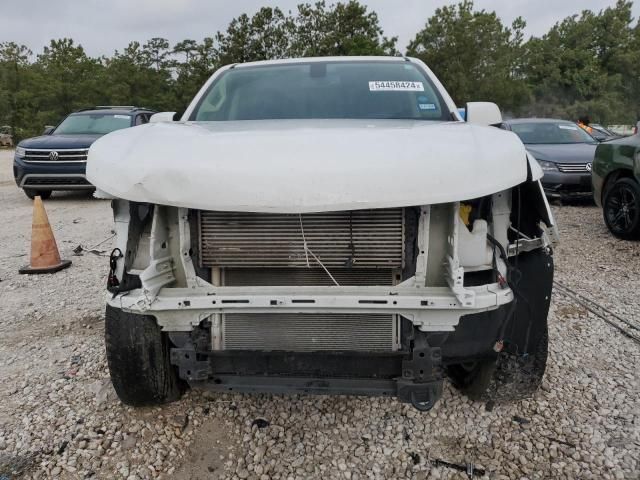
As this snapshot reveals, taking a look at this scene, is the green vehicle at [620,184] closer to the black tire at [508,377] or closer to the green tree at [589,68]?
the black tire at [508,377]

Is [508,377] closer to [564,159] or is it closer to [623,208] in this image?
[623,208]

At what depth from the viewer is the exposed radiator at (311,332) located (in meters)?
2.08

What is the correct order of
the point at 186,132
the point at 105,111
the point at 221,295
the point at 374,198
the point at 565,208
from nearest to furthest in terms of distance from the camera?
the point at 374,198, the point at 221,295, the point at 186,132, the point at 565,208, the point at 105,111

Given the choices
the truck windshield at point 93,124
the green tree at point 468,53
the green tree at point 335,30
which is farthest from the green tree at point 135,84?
the truck windshield at point 93,124

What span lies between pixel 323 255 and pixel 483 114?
1674 millimetres

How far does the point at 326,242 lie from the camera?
2.07 m

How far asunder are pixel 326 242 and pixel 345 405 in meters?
1.15

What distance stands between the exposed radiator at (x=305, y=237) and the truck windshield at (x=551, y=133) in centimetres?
824

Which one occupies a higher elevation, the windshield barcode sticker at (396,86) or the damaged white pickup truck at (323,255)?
the windshield barcode sticker at (396,86)

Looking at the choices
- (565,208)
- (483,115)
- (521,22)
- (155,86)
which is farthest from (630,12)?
(483,115)

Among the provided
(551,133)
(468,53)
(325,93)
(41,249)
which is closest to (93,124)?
(41,249)

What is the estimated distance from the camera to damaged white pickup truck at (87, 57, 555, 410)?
1.87 meters

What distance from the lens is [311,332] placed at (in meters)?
2.10

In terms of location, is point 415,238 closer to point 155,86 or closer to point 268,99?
point 268,99
